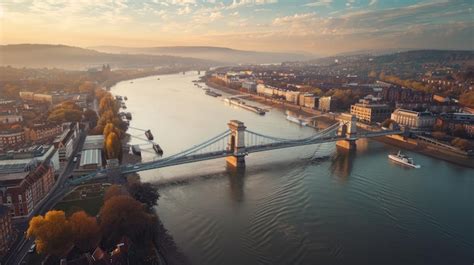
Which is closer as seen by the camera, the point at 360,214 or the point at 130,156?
the point at 360,214

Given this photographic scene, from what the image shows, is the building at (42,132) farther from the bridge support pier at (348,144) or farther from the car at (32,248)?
the bridge support pier at (348,144)

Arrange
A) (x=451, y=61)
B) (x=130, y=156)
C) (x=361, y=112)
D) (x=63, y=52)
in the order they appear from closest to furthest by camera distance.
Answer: (x=130, y=156), (x=361, y=112), (x=451, y=61), (x=63, y=52)

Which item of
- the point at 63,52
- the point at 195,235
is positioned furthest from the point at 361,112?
the point at 63,52

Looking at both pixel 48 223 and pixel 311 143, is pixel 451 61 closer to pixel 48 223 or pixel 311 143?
pixel 311 143

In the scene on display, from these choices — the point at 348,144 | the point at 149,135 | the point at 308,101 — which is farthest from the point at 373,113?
the point at 149,135

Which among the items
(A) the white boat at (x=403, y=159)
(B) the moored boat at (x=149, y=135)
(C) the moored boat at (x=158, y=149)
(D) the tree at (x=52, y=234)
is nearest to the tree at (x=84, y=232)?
(D) the tree at (x=52, y=234)

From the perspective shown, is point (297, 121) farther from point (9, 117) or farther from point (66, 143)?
point (9, 117)

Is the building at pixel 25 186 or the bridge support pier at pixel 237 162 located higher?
the building at pixel 25 186

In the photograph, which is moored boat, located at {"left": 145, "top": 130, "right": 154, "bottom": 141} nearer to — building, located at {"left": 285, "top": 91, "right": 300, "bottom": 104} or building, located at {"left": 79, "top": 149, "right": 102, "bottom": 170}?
building, located at {"left": 79, "top": 149, "right": 102, "bottom": 170}
